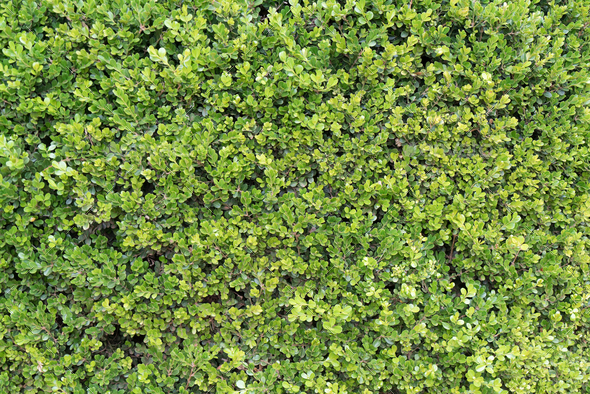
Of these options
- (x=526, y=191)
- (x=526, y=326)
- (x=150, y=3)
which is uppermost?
(x=150, y=3)

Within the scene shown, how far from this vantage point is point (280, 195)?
10.2ft

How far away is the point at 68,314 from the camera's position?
295 cm

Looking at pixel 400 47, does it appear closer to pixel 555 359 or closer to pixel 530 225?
pixel 530 225

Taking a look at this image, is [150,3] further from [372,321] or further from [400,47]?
[372,321]

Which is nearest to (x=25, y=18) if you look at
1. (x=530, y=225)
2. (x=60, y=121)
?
(x=60, y=121)

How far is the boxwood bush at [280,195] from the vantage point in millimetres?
2889

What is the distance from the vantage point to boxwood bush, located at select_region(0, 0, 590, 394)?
289cm

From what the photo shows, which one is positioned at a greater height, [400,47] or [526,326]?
[400,47]

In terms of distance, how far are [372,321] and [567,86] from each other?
85.0 inches

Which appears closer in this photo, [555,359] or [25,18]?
[25,18]

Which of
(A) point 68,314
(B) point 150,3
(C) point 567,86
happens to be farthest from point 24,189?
(C) point 567,86

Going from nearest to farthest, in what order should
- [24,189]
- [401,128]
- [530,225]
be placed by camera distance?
[24,189]
[401,128]
[530,225]

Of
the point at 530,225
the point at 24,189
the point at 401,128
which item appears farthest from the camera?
the point at 530,225

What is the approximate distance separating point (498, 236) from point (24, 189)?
313cm
